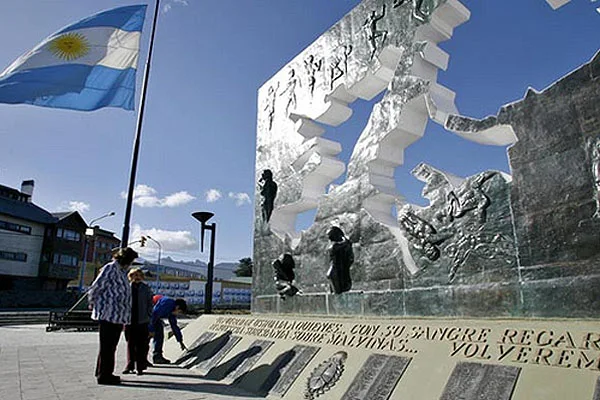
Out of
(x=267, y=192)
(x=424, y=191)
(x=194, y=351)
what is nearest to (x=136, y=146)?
(x=267, y=192)

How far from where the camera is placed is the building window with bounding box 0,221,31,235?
108ft

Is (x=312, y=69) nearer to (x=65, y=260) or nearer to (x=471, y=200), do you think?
(x=471, y=200)

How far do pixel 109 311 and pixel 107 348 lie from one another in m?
0.38

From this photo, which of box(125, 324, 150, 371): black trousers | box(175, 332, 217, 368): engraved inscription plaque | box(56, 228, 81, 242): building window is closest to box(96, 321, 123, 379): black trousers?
box(125, 324, 150, 371): black trousers

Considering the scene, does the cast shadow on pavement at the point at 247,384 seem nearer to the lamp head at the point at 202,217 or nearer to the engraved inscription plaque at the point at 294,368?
the engraved inscription plaque at the point at 294,368

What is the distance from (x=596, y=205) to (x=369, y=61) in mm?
3687

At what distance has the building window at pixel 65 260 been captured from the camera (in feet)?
121

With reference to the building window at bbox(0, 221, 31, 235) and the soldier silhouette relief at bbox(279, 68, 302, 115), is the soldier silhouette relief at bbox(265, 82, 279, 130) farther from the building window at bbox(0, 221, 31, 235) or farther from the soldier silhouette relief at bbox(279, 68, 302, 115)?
the building window at bbox(0, 221, 31, 235)

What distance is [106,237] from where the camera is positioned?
53.0 m

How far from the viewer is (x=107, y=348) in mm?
4430

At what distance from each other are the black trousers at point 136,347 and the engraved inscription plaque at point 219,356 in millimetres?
712

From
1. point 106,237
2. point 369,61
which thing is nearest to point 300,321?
point 369,61

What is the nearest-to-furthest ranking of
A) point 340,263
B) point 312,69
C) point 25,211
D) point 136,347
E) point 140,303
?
point 136,347 < point 140,303 < point 340,263 < point 312,69 < point 25,211

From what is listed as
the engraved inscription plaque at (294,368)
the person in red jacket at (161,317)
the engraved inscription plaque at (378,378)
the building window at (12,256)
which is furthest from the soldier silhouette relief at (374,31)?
the building window at (12,256)
